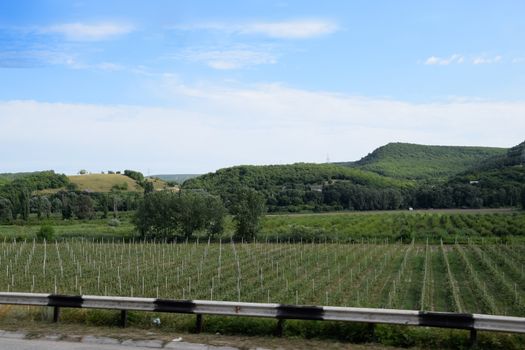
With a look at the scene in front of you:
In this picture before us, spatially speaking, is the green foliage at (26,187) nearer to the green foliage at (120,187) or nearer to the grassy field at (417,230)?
the green foliage at (120,187)

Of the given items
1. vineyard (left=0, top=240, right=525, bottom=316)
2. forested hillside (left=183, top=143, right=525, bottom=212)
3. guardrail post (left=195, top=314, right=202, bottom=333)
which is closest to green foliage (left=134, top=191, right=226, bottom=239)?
vineyard (left=0, top=240, right=525, bottom=316)

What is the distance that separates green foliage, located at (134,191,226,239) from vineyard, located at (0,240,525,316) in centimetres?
1853

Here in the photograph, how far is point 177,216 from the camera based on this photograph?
66938mm

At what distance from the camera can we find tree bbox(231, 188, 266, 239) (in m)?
65.0

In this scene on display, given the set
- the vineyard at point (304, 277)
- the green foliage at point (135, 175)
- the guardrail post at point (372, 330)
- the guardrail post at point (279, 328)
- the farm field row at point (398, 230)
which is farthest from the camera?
the green foliage at point (135, 175)

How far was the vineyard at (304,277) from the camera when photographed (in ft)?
79.0

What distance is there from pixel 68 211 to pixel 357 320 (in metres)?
107

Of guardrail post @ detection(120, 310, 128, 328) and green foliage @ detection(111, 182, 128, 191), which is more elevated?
green foliage @ detection(111, 182, 128, 191)

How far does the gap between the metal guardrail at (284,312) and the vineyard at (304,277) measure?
1154 centimetres

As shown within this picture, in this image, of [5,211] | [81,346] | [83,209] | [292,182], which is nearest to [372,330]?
[81,346]

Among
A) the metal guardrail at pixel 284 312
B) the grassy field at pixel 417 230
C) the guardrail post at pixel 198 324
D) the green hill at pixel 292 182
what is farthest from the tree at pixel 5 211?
the guardrail post at pixel 198 324

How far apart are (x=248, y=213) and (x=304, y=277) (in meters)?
34.2

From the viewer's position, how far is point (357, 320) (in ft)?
29.0

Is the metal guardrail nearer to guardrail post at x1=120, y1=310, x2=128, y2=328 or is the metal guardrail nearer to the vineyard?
guardrail post at x1=120, y1=310, x2=128, y2=328
